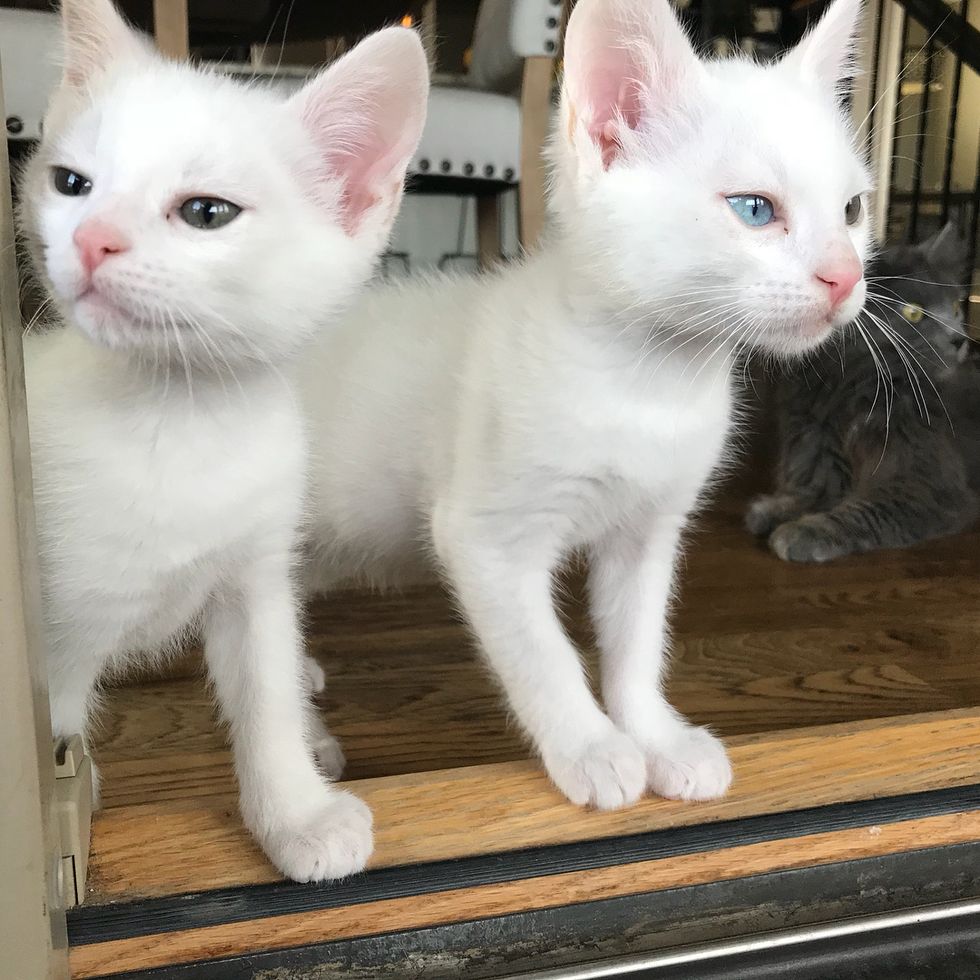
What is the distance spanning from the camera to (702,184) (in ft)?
2.39

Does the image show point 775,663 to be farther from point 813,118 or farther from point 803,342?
point 813,118

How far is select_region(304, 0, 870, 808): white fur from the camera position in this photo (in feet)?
2.35

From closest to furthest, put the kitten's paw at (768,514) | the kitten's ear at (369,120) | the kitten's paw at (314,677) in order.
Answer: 1. the kitten's ear at (369,120)
2. the kitten's paw at (314,677)
3. the kitten's paw at (768,514)

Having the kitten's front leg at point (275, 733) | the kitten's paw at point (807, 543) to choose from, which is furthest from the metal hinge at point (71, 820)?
the kitten's paw at point (807, 543)

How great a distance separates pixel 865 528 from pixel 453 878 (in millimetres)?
1146

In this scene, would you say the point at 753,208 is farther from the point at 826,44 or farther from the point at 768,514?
the point at 768,514

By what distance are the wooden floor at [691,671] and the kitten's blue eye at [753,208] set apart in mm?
549

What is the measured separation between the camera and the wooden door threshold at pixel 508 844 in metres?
0.70

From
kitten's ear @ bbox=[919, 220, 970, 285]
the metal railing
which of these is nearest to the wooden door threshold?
kitten's ear @ bbox=[919, 220, 970, 285]

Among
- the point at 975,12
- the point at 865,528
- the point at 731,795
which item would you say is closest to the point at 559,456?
the point at 731,795

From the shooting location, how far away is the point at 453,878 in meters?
0.74

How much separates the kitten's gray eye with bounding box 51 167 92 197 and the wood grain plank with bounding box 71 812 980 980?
53cm

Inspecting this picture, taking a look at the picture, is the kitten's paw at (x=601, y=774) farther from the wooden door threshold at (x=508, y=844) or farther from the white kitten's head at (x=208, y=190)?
the white kitten's head at (x=208, y=190)

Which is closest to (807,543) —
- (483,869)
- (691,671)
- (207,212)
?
(691,671)
